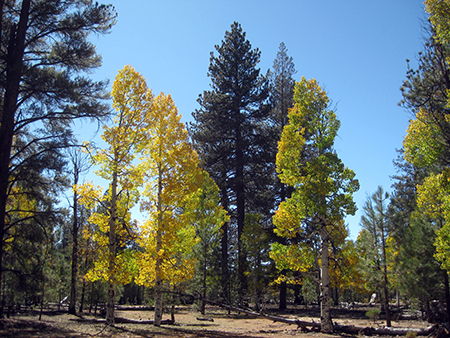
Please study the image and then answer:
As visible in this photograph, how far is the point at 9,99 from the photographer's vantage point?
1075 centimetres

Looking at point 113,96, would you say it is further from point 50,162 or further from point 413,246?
point 413,246

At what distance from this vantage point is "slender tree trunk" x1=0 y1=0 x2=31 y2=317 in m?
10.3

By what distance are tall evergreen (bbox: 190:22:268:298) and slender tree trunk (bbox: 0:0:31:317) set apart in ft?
59.8

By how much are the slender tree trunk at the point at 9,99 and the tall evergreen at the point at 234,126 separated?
1822cm

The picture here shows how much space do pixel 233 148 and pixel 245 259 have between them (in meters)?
9.32

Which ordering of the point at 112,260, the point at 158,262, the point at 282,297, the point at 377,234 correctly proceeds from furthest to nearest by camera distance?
the point at 282,297 < the point at 377,234 < the point at 158,262 < the point at 112,260

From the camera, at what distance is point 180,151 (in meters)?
14.8

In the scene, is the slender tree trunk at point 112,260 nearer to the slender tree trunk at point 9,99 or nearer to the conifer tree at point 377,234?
the slender tree trunk at point 9,99

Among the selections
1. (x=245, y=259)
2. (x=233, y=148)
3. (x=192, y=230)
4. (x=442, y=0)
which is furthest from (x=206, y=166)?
(x=442, y=0)

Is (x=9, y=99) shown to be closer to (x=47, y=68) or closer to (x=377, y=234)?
(x=47, y=68)

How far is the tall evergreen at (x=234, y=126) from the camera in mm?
28812

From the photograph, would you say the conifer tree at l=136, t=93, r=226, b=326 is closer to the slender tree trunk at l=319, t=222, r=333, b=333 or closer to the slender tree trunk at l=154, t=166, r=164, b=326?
the slender tree trunk at l=154, t=166, r=164, b=326

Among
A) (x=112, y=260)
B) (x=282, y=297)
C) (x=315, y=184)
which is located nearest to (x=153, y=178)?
(x=112, y=260)

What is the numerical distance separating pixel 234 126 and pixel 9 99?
20.1m
